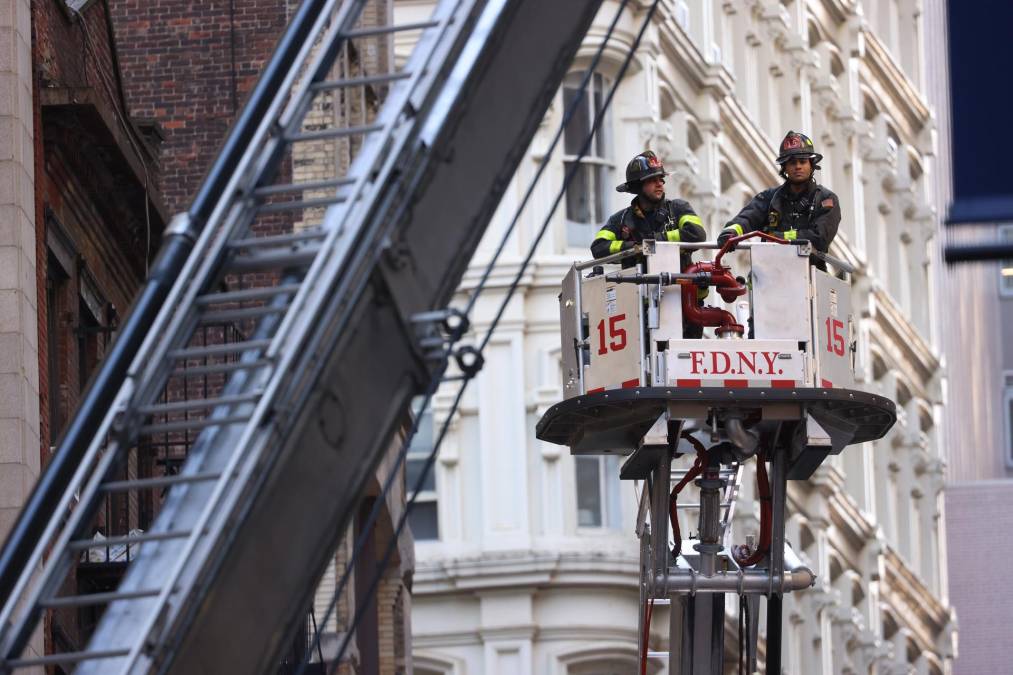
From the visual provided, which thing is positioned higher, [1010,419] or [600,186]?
[1010,419]

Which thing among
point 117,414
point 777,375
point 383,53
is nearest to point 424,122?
point 117,414

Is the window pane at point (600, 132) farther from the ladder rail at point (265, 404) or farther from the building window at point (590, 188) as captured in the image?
the ladder rail at point (265, 404)

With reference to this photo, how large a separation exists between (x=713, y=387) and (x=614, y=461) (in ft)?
71.2

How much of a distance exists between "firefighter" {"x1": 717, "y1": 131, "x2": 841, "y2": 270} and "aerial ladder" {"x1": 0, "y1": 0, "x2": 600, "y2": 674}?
6.52m

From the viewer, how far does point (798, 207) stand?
20859 mm

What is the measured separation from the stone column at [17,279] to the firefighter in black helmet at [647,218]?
13.4 ft

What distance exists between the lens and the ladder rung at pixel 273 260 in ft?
44.4

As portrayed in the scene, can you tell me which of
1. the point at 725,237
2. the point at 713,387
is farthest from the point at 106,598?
the point at 725,237

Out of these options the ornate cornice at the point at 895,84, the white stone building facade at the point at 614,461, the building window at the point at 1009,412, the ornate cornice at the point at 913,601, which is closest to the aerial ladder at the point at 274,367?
the white stone building facade at the point at 614,461

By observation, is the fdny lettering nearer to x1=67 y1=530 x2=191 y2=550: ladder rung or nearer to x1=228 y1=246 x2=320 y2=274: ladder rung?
x1=228 y1=246 x2=320 y2=274: ladder rung

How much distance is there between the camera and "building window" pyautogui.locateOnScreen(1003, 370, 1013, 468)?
67.3 metres

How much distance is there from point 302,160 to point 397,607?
6.74 m

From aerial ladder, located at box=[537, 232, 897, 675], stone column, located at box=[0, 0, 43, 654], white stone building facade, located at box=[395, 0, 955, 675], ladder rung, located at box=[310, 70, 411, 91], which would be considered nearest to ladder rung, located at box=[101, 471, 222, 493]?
ladder rung, located at box=[310, 70, 411, 91]

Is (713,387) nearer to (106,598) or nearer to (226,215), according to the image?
(226,215)
